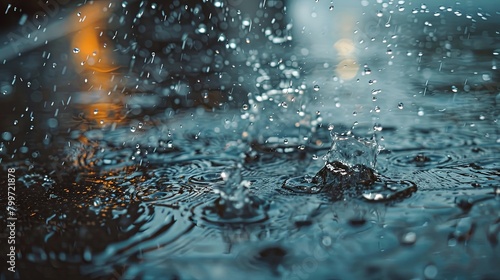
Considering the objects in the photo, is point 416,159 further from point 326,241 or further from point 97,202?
point 97,202

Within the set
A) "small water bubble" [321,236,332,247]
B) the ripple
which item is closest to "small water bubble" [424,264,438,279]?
"small water bubble" [321,236,332,247]

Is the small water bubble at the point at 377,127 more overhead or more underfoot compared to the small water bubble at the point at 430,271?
more overhead

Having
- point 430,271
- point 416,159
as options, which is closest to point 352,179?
point 416,159

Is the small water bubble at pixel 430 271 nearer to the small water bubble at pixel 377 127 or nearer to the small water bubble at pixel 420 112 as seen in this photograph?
the small water bubble at pixel 377 127

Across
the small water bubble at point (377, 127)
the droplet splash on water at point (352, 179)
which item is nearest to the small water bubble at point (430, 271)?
the droplet splash on water at point (352, 179)

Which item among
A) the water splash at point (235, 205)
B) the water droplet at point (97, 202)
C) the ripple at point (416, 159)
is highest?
the water droplet at point (97, 202)

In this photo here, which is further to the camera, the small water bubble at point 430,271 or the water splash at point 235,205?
the water splash at point 235,205

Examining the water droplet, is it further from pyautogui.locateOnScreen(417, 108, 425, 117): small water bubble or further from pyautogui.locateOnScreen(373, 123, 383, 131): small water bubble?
pyautogui.locateOnScreen(417, 108, 425, 117): small water bubble

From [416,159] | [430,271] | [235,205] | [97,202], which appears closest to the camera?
[430,271]
